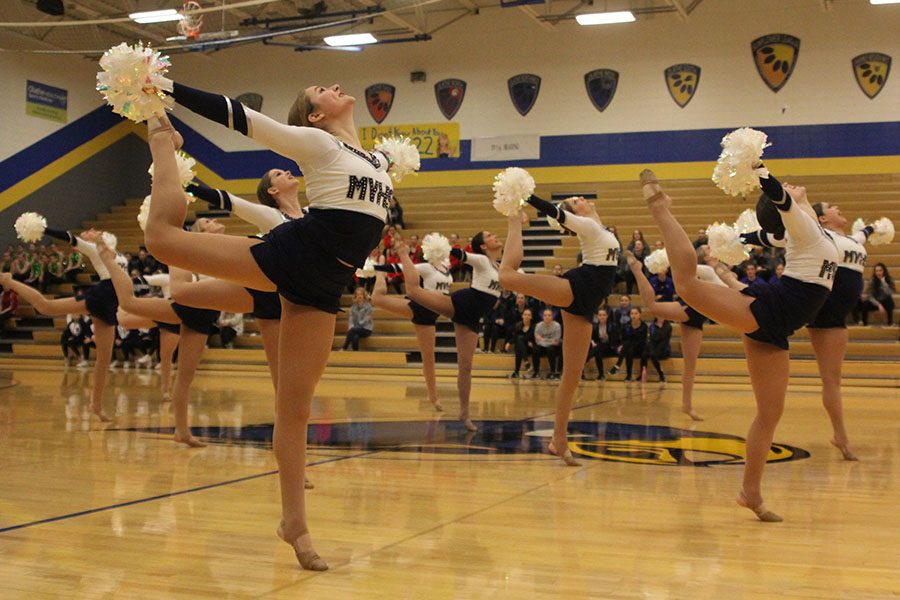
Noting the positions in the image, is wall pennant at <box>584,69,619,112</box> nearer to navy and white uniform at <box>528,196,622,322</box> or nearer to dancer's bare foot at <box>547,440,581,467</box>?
navy and white uniform at <box>528,196,622,322</box>

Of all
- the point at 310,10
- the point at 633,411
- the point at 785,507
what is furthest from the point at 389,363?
the point at 785,507

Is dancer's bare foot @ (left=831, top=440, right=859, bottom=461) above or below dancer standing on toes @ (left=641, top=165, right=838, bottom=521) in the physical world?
below

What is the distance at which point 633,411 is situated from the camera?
30.6ft

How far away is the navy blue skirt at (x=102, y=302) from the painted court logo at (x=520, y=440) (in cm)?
135

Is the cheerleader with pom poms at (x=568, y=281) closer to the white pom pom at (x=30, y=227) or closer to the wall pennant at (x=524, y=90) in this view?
the white pom pom at (x=30, y=227)

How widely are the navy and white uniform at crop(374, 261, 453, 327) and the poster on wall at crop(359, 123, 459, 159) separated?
13621 mm

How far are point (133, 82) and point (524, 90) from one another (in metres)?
19.9

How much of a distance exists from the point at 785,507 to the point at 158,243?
330cm

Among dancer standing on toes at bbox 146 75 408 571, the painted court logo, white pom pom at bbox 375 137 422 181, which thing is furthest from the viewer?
the painted court logo

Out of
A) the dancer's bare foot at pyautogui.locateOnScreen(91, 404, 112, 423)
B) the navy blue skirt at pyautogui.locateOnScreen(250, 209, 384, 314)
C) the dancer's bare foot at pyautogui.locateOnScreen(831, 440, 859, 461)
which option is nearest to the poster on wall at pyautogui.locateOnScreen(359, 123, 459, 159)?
the dancer's bare foot at pyautogui.locateOnScreen(91, 404, 112, 423)

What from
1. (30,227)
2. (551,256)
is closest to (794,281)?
(30,227)

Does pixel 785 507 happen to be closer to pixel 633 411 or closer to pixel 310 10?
pixel 633 411

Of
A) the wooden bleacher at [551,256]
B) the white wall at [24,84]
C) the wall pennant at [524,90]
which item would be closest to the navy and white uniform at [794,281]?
the wooden bleacher at [551,256]

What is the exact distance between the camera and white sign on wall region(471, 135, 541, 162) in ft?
72.5
